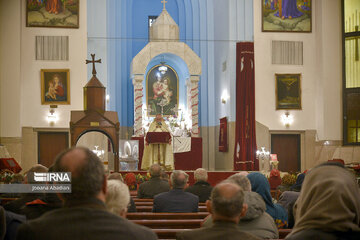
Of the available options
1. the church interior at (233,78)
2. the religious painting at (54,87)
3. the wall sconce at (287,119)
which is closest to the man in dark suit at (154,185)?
the church interior at (233,78)

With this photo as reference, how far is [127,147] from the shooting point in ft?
59.3

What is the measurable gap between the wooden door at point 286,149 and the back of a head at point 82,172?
687 inches

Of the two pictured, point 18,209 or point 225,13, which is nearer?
point 18,209

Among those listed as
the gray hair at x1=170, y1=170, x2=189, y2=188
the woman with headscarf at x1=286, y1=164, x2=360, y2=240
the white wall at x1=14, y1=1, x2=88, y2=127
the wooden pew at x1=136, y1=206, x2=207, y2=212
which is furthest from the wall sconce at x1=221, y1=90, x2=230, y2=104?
the woman with headscarf at x1=286, y1=164, x2=360, y2=240

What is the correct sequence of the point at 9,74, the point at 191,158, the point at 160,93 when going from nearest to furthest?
the point at 9,74
the point at 191,158
the point at 160,93

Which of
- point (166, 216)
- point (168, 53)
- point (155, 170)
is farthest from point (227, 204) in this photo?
point (168, 53)

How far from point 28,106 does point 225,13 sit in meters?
8.55

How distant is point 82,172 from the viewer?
2.12 m

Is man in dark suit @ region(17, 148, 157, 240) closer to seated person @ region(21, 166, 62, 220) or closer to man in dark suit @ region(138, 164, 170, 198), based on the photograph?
seated person @ region(21, 166, 62, 220)

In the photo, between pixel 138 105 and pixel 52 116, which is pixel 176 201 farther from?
pixel 138 105

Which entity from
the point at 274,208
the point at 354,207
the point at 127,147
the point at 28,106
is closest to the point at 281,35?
the point at 127,147

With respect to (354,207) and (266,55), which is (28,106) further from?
(354,207)

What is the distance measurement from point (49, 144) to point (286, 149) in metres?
8.90

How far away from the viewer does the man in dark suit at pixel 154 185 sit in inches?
308
